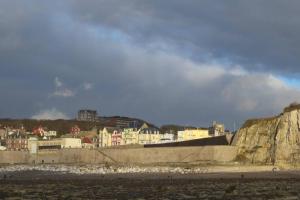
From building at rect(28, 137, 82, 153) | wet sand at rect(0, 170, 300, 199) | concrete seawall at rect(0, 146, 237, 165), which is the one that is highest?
building at rect(28, 137, 82, 153)

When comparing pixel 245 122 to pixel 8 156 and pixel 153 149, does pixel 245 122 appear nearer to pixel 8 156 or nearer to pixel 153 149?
pixel 153 149

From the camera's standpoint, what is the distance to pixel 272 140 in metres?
88.9

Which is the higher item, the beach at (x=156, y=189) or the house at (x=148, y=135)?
the house at (x=148, y=135)

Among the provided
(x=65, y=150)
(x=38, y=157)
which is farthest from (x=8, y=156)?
(x=65, y=150)

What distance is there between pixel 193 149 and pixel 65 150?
3481 centimetres

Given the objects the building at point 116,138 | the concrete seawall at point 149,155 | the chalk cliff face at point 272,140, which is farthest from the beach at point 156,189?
the building at point 116,138

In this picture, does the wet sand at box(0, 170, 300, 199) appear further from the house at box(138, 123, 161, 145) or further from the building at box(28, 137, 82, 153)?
the house at box(138, 123, 161, 145)

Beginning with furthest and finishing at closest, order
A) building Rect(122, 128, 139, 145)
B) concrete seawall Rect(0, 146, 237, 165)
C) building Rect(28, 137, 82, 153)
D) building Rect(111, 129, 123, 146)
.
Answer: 1. building Rect(111, 129, 123, 146)
2. building Rect(122, 128, 139, 145)
3. building Rect(28, 137, 82, 153)
4. concrete seawall Rect(0, 146, 237, 165)

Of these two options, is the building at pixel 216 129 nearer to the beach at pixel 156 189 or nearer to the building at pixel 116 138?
the building at pixel 116 138

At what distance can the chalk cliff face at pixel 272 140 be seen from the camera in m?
85.2

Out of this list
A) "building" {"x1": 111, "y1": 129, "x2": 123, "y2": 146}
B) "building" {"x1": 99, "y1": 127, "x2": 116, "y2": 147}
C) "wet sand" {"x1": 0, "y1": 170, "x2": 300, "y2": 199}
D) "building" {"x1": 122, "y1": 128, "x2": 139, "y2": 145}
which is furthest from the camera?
"building" {"x1": 99, "y1": 127, "x2": 116, "y2": 147}

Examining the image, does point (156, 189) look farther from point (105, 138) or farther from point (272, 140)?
→ point (105, 138)

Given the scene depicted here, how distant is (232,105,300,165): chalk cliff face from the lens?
85250 mm

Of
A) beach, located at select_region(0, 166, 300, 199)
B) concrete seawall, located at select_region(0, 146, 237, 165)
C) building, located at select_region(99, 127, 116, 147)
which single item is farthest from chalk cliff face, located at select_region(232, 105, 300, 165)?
building, located at select_region(99, 127, 116, 147)
